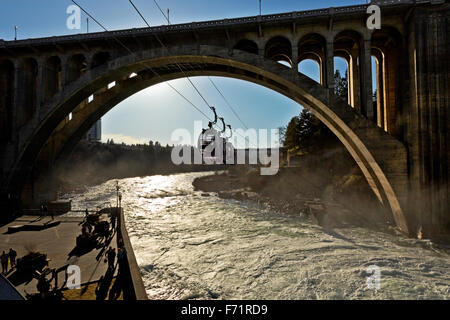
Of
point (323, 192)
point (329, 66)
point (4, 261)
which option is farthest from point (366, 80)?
point (4, 261)

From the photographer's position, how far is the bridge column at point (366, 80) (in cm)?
1136

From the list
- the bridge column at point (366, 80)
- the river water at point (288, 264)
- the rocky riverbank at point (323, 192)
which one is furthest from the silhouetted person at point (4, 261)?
the rocky riverbank at point (323, 192)

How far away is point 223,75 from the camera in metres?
17.8

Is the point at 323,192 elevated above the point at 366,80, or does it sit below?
below

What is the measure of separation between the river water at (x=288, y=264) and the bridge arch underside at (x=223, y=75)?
2.18m

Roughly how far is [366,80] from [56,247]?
702 inches

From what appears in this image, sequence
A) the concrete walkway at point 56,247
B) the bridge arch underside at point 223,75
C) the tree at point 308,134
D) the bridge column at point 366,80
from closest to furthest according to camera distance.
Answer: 1. the concrete walkway at point 56,247
2. the bridge arch underside at point 223,75
3. the bridge column at point 366,80
4. the tree at point 308,134

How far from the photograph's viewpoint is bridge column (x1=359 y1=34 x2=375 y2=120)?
447 inches

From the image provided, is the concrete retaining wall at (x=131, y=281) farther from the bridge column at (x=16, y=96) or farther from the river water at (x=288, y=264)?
the bridge column at (x=16, y=96)

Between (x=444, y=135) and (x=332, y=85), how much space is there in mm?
5925

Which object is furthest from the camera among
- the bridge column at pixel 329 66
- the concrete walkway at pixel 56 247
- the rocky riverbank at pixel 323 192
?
the rocky riverbank at pixel 323 192

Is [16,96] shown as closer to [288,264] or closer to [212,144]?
[212,144]

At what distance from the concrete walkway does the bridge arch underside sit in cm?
699
